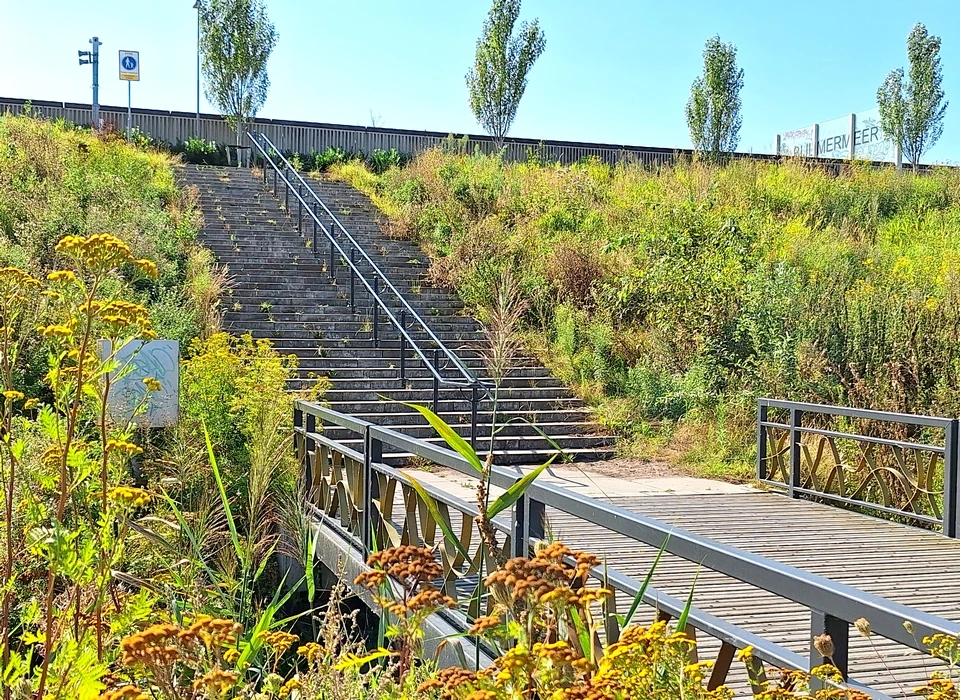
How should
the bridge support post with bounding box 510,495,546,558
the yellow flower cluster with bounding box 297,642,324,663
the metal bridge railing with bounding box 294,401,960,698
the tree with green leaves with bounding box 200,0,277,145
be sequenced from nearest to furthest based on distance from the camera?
the yellow flower cluster with bounding box 297,642,324,663 < the metal bridge railing with bounding box 294,401,960,698 < the bridge support post with bounding box 510,495,546,558 < the tree with green leaves with bounding box 200,0,277,145

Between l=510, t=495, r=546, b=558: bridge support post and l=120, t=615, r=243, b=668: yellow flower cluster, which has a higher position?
l=120, t=615, r=243, b=668: yellow flower cluster

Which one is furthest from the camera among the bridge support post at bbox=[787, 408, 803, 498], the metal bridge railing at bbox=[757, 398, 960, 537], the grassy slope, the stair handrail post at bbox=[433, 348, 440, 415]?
the grassy slope

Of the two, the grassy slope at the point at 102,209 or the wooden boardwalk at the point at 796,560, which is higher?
the grassy slope at the point at 102,209

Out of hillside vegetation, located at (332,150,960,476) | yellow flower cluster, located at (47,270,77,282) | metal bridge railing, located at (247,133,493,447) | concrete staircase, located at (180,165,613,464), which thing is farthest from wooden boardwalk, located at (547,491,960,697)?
metal bridge railing, located at (247,133,493,447)

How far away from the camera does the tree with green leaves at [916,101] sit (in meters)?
29.1

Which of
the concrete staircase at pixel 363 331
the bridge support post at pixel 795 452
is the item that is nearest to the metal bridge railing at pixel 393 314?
the concrete staircase at pixel 363 331

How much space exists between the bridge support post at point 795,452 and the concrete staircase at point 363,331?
2.74m

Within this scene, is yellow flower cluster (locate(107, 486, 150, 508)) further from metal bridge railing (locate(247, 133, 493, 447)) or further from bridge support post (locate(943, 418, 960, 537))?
metal bridge railing (locate(247, 133, 493, 447))

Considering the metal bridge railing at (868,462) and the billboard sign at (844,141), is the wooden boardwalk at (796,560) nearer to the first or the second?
the metal bridge railing at (868,462)

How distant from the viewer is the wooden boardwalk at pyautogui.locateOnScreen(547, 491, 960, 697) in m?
4.53

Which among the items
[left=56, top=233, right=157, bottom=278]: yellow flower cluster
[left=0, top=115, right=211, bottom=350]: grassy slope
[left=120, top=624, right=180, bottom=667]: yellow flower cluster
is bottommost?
[left=120, top=624, right=180, bottom=667]: yellow flower cluster

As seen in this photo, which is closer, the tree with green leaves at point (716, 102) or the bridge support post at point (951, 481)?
the bridge support post at point (951, 481)

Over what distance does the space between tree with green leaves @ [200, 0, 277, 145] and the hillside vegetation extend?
5.52 meters

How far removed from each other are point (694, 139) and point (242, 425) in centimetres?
2362
